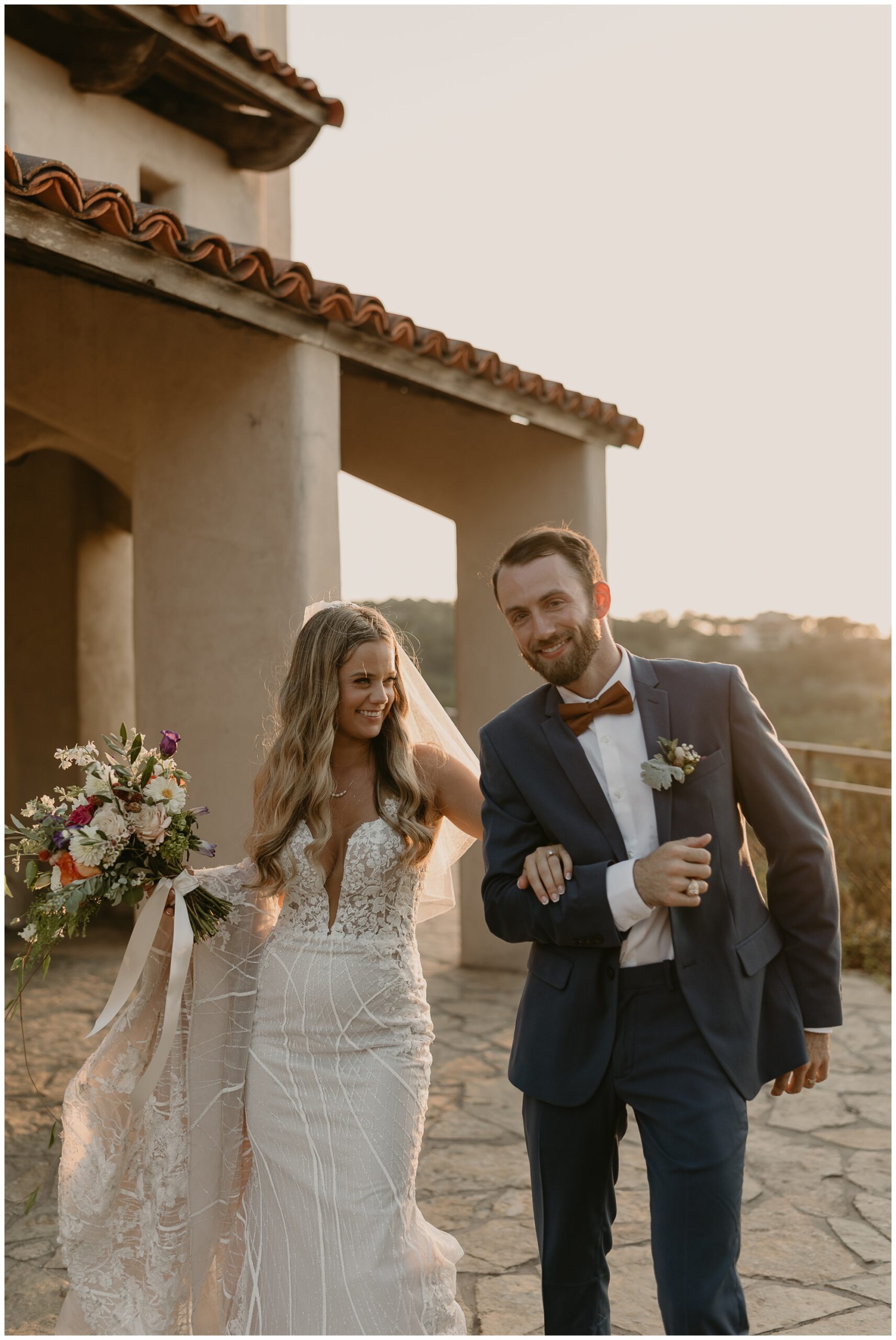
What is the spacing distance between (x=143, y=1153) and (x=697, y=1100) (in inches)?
62.5

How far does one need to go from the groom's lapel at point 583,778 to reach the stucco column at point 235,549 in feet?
7.89

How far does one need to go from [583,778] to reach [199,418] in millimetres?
3456

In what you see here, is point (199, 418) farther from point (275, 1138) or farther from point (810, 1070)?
point (810, 1070)

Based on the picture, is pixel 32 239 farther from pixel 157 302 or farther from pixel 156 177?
pixel 156 177

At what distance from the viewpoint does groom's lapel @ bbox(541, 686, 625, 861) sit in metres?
2.60

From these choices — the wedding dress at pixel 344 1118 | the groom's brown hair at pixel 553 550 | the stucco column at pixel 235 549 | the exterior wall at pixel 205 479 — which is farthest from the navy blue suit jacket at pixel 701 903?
the exterior wall at pixel 205 479

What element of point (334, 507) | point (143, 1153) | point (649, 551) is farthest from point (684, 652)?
point (143, 1153)

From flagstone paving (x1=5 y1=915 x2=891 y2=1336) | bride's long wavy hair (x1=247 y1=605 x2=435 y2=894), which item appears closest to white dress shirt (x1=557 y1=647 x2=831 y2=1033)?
bride's long wavy hair (x1=247 y1=605 x2=435 y2=894)

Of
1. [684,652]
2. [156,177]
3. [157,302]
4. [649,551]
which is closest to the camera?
[157,302]

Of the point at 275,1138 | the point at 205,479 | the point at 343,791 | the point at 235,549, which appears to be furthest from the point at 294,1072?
the point at 205,479

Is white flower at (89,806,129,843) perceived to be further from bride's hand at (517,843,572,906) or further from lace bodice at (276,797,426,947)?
bride's hand at (517,843,572,906)

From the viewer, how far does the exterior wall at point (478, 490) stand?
23.6 ft

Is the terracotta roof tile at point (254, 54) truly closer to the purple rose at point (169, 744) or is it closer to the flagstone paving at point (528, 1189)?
the purple rose at point (169, 744)

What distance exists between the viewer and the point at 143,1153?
3.12 meters
